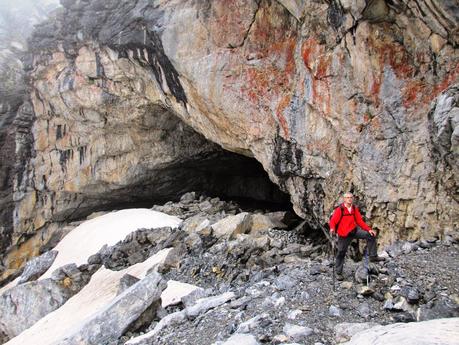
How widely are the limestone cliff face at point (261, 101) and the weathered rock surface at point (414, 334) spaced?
5.25 m

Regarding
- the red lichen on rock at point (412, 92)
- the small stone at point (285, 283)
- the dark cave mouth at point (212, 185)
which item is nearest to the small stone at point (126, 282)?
the small stone at point (285, 283)

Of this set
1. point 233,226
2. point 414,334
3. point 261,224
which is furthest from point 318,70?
point 414,334

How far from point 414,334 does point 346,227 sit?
3.13m

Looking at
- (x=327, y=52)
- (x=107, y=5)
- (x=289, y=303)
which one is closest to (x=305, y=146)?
(x=327, y=52)

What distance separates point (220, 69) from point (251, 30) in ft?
5.91

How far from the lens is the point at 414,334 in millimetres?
5176

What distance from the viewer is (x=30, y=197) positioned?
25953 millimetres

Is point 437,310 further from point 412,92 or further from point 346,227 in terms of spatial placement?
point 412,92

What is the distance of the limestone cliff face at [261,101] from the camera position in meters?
11.2

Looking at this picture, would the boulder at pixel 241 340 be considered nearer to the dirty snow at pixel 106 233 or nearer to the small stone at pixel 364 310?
the small stone at pixel 364 310

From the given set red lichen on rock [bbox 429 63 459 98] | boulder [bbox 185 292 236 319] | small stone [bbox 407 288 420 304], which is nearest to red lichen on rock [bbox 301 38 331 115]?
red lichen on rock [bbox 429 63 459 98]

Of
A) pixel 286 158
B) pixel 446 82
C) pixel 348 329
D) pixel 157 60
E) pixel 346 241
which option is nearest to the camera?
pixel 348 329

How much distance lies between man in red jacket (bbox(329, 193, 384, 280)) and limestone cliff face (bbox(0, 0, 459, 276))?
3.09m

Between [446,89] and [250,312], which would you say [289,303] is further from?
[446,89]
